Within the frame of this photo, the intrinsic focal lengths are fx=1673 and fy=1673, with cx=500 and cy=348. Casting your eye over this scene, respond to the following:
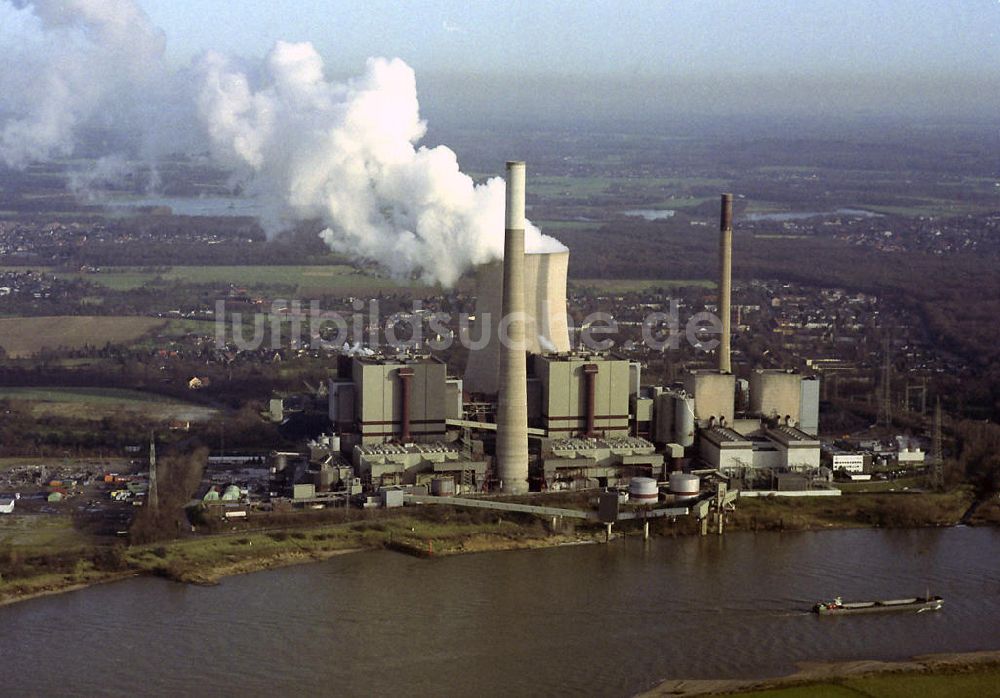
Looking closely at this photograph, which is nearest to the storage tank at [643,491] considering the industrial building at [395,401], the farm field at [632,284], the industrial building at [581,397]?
the industrial building at [581,397]

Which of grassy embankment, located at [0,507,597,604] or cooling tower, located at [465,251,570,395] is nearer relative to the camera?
grassy embankment, located at [0,507,597,604]

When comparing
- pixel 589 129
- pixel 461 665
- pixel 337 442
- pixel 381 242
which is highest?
pixel 589 129

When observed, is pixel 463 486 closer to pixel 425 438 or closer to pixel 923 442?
pixel 425 438

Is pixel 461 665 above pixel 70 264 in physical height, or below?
below


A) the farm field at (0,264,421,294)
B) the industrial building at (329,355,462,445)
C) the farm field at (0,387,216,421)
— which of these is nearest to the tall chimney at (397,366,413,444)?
the industrial building at (329,355,462,445)

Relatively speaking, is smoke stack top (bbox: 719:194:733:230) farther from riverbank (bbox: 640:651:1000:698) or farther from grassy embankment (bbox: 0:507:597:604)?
riverbank (bbox: 640:651:1000:698)

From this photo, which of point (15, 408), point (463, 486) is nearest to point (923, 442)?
point (463, 486)
